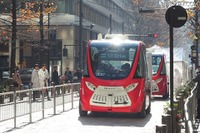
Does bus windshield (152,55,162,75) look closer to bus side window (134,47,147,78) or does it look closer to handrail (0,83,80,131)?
handrail (0,83,80,131)

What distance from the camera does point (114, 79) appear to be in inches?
746

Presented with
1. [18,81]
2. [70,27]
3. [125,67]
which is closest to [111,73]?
[125,67]

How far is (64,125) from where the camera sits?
16547 millimetres

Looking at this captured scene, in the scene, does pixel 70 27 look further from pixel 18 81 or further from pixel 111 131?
pixel 111 131

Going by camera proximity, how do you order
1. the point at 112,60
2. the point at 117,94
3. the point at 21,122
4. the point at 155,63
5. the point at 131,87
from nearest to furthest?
the point at 21,122 → the point at 117,94 → the point at 131,87 → the point at 112,60 → the point at 155,63

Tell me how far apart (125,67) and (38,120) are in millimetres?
3447

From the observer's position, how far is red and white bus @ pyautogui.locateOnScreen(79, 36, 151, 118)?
1878 cm

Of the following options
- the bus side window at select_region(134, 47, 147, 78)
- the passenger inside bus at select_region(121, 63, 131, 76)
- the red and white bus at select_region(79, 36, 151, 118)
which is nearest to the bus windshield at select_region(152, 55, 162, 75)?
the bus side window at select_region(134, 47, 147, 78)

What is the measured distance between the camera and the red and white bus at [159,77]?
107 feet

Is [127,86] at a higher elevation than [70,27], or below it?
below

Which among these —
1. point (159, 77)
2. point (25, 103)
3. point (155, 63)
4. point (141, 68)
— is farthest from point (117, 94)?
point (155, 63)

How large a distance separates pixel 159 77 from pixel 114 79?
14.5 meters

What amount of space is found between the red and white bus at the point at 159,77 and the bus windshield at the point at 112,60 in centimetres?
1302

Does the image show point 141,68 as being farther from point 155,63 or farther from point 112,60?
point 155,63
